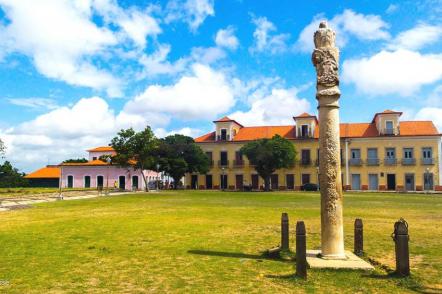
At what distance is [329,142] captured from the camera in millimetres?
8516

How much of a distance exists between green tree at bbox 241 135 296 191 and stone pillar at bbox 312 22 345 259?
136 ft

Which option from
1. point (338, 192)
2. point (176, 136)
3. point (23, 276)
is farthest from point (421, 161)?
point (23, 276)

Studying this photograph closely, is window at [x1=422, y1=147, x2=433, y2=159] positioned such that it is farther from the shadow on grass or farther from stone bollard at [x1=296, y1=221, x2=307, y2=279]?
stone bollard at [x1=296, y1=221, x2=307, y2=279]

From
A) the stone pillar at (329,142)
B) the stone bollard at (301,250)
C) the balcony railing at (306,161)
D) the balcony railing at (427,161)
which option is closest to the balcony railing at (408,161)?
the balcony railing at (427,161)

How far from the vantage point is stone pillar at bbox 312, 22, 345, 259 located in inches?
328

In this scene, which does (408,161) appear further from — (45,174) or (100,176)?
(45,174)

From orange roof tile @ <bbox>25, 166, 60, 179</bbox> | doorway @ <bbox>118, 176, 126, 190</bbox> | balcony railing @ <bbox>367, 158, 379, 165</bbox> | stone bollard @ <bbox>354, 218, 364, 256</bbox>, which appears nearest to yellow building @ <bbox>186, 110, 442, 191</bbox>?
balcony railing @ <bbox>367, 158, 379, 165</bbox>

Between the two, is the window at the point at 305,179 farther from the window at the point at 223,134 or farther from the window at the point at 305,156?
the window at the point at 223,134

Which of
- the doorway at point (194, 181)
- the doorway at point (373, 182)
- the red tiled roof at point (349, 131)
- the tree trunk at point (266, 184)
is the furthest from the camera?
the doorway at point (194, 181)

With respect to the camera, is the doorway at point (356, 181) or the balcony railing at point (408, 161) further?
the doorway at point (356, 181)

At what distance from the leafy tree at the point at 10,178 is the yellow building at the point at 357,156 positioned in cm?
2555

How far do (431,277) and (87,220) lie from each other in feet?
41.9

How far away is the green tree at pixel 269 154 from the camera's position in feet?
165

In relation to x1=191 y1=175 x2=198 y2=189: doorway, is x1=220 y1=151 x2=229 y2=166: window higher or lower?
higher
